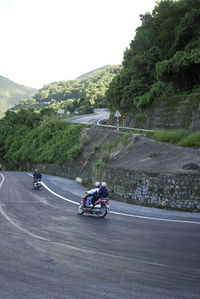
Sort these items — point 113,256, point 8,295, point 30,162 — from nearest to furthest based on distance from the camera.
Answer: point 8,295 < point 113,256 < point 30,162

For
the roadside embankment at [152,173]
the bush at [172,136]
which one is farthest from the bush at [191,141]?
the bush at [172,136]

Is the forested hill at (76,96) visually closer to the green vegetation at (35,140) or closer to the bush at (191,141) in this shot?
the green vegetation at (35,140)

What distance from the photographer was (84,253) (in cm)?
740

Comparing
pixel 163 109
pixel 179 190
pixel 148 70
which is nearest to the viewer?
pixel 179 190

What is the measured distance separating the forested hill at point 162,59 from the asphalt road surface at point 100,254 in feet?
56.7

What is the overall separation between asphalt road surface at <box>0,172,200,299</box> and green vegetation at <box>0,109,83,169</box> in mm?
18947

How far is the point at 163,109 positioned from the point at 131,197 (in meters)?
14.8

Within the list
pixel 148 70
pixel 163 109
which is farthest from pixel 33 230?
pixel 148 70

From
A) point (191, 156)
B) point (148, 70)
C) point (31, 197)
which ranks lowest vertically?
point (31, 197)

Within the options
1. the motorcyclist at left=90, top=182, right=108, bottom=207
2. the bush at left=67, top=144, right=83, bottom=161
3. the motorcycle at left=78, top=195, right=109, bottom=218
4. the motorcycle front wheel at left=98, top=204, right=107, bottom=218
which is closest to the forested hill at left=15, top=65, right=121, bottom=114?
the bush at left=67, top=144, right=83, bottom=161

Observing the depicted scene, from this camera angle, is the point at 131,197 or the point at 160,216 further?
the point at 131,197

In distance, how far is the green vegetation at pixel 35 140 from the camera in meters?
34.3

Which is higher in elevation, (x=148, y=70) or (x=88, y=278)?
(x=148, y=70)

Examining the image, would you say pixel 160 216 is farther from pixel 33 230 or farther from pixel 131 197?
pixel 33 230
